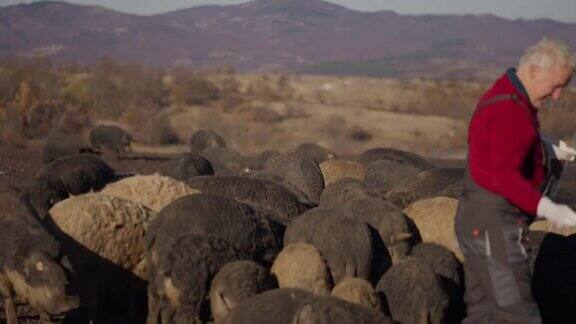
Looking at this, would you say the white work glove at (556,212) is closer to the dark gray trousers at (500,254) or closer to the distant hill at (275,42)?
the dark gray trousers at (500,254)

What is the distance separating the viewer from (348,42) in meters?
175

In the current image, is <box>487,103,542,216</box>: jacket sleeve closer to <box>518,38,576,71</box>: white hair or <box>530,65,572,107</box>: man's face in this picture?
<box>530,65,572,107</box>: man's face

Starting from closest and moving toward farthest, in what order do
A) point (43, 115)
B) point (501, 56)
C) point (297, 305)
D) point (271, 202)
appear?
1. point (297, 305)
2. point (271, 202)
3. point (43, 115)
4. point (501, 56)

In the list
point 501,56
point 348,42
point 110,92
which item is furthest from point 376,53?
point 110,92

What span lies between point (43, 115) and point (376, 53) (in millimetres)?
137840

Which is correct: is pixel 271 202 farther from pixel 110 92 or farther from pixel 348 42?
pixel 348 42

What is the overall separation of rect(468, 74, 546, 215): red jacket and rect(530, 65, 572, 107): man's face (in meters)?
0.07

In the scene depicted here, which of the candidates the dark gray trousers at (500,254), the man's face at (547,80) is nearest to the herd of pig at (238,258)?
the dark gray trousers at (500,254)

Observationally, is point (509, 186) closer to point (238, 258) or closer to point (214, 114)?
point (238, 258)

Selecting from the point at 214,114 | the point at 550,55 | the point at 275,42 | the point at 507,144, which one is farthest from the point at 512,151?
the point at 275,42

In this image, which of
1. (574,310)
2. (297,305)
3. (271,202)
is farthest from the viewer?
(271,202)

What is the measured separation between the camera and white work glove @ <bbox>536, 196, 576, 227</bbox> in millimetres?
5191

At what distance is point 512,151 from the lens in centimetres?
529

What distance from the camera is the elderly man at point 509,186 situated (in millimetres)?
5301
